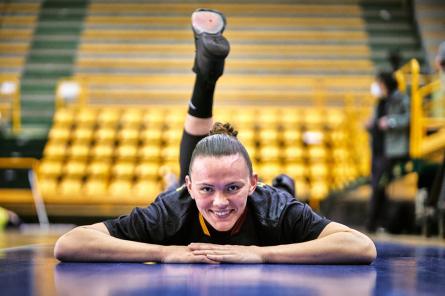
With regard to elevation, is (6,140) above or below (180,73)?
below

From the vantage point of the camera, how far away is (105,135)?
9.30 meters

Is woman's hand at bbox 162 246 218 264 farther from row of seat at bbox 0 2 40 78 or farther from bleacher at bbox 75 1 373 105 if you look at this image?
row of seat at bbox 0 2 40 78

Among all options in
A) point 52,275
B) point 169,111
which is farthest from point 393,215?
point 52,275

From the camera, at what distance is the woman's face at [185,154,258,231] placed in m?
1.95

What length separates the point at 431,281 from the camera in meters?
1.78

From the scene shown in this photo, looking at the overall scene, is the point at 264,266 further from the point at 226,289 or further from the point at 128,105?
the point at 128,105

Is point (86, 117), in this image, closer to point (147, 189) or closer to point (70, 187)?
point (70, 187)

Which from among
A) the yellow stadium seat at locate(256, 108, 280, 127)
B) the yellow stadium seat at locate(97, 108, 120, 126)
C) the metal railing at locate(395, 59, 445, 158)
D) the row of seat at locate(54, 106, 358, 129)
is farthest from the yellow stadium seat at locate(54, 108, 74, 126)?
the metal railing at locate(395, 59, 445, 158)

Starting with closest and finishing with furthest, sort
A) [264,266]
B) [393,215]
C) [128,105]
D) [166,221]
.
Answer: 1. [264,266]
2. [166,221]
3. [393,215]
4. [128,105]

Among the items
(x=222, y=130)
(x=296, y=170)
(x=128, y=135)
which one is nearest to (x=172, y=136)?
(x=128, y=135)

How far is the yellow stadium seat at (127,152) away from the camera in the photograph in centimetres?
906

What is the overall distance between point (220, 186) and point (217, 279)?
34 centimetres

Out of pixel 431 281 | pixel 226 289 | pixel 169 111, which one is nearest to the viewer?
pixel 226 289

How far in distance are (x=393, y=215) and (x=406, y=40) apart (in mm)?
5659
